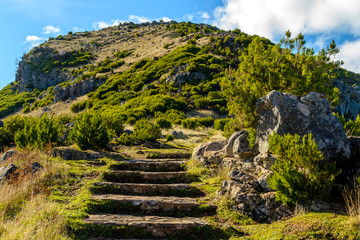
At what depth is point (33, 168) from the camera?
6445 mm

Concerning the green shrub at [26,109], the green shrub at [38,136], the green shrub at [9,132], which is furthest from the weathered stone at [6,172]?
the green shrub at [26,109]

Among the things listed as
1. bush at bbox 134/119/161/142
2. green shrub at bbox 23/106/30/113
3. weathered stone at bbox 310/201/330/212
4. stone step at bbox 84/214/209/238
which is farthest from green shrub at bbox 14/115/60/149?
Answer: green shrub at bbox 23/106/30/113

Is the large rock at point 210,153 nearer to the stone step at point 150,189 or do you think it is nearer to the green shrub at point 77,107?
the stone step at point 150,189

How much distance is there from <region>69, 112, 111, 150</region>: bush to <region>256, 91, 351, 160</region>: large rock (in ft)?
24.7

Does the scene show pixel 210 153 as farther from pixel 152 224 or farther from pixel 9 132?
pixel 9 132

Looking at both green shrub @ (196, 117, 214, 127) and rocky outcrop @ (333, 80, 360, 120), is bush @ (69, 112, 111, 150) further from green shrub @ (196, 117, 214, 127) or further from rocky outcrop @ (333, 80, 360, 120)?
rocky outcrop @ (333, 80, 360, 120)

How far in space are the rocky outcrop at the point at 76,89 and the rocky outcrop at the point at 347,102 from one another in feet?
141

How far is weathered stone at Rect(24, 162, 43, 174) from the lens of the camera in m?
6.17

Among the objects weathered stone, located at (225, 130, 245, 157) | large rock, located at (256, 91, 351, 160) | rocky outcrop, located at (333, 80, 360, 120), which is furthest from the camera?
rocky outcrop, located at (333, 80, 360, 120)

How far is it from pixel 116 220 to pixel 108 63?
58.6 metres

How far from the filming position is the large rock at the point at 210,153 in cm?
795

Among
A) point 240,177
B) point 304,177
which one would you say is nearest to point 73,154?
point 240,177

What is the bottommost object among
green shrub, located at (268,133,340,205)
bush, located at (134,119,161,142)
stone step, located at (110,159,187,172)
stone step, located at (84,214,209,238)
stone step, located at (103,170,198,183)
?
stone step, located at (84,214,209,238)

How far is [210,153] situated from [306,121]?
3.59 meters
